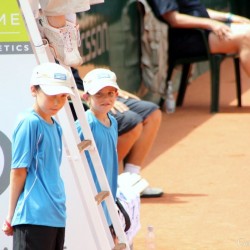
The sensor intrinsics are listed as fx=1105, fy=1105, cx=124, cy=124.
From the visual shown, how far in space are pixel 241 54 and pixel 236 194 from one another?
135 inches

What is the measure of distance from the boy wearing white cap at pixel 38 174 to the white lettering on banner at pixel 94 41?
483 centimetres

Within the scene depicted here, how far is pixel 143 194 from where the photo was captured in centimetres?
812

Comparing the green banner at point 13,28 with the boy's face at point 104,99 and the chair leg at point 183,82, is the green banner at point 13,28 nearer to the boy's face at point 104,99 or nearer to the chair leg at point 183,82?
the boy's face at point 104,99

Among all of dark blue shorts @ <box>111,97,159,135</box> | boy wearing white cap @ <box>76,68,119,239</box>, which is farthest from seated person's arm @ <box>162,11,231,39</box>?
boy wearing white cap @ <box>76,68,119,239</box>

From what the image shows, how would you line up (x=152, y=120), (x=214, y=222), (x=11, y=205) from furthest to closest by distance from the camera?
(x=152, y=120) < (x=214, y=222) < (x=11, y=205)

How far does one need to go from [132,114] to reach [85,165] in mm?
2249

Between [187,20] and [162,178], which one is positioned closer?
[162,178]

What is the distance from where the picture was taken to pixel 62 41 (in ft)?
17.7

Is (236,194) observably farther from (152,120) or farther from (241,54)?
(241,54)

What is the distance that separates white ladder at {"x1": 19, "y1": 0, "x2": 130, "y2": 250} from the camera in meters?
5.31

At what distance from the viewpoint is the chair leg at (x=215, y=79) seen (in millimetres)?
11617

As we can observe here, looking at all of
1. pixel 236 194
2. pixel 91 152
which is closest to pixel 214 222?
pixel 236 194

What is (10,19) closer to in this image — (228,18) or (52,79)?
(52,79)

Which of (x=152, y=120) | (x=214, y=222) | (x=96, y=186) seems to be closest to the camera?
(x=96, y=186)
